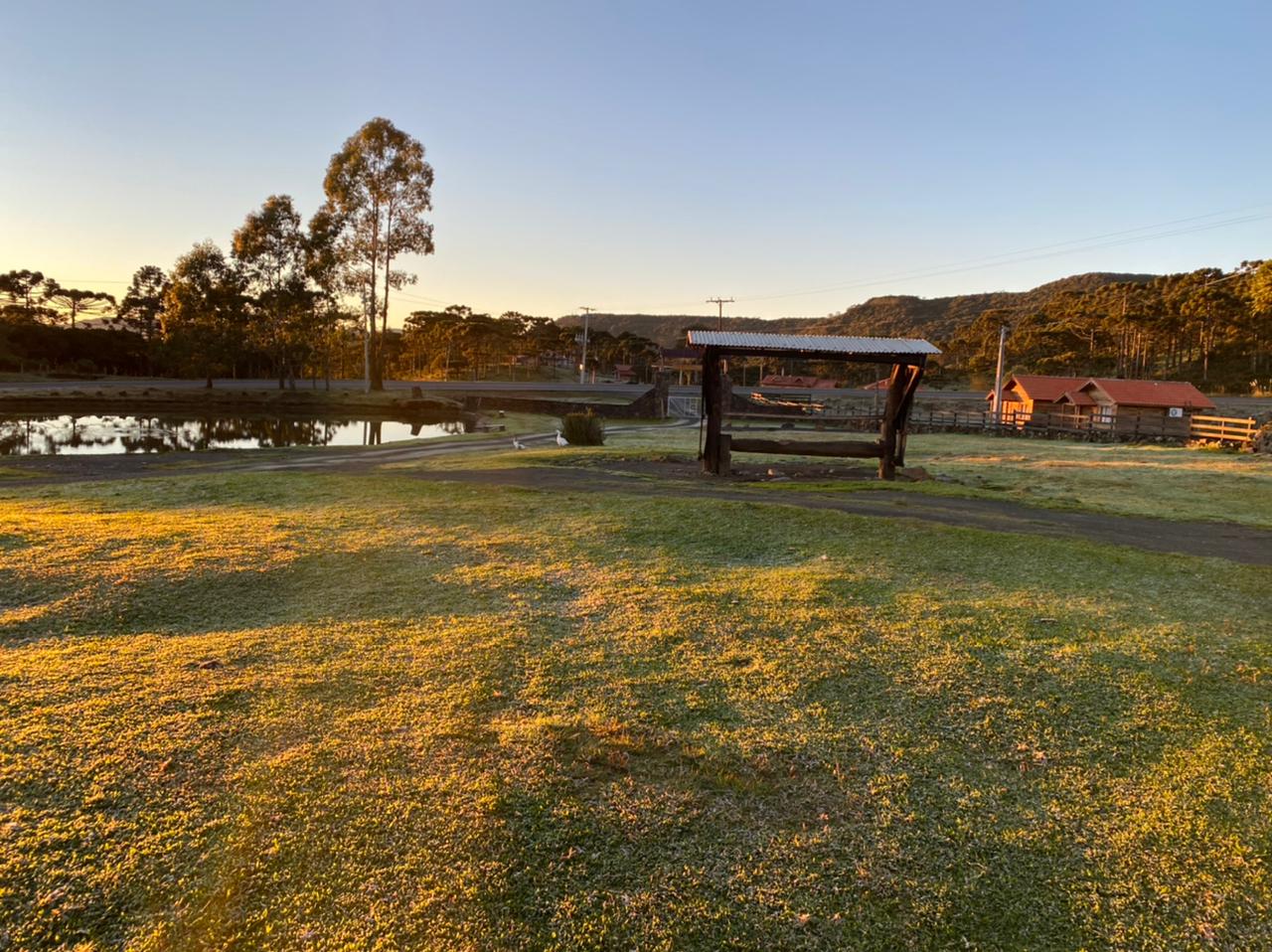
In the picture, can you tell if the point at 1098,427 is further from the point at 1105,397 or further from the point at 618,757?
the point at 618,757

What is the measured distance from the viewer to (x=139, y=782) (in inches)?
111

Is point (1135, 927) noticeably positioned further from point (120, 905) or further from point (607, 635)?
point (120, 905)

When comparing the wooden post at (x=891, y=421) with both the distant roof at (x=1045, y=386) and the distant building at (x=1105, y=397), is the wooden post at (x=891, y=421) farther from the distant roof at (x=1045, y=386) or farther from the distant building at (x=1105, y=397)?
the distant roof at (x=1045, y=386)

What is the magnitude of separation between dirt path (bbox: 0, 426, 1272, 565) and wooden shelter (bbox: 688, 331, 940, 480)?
1.13 meters

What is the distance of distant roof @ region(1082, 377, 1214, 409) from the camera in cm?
4775

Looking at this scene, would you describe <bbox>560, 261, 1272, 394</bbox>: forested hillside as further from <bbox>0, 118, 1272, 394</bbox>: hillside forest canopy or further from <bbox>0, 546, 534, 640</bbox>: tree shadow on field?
<bbox>0, 546, 534, 640</bbox>: tree shadow on field

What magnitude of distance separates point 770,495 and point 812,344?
4702 mm

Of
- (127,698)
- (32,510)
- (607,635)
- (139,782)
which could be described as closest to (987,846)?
(607,635)

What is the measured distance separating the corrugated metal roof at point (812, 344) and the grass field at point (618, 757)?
844cm

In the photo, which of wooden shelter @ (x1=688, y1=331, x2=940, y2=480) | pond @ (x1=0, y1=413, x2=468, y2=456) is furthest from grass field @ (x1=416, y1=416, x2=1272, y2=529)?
pond @ (x1=0, y1=413, x2=468, y2=456)

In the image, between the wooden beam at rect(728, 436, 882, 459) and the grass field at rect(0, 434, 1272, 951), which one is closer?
the grass field at rect(0, 434, 1272, 951)

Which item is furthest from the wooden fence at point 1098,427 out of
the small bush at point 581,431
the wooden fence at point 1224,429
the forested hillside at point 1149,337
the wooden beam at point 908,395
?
the forested hillside at point 1149,337

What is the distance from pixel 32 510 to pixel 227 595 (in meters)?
5.14

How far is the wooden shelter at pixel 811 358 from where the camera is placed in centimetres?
1409
